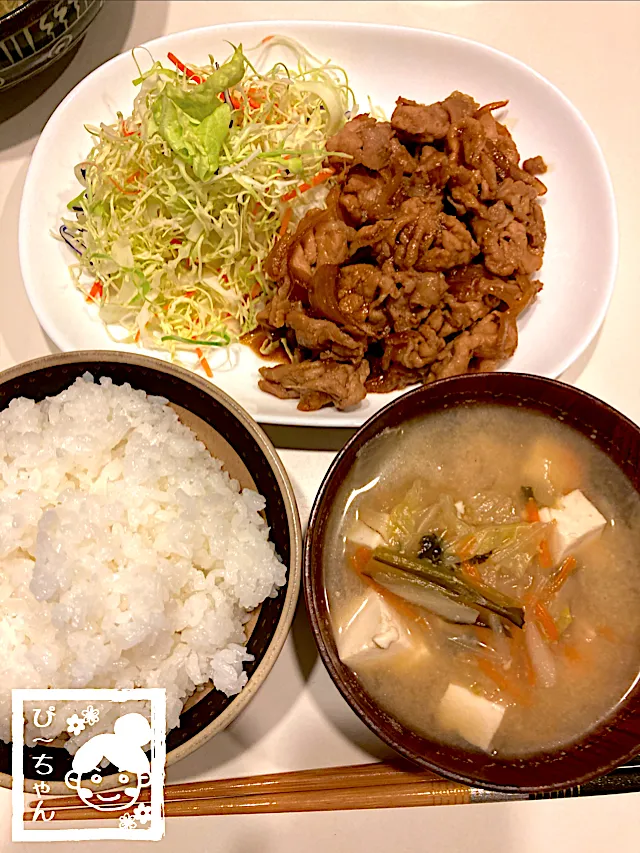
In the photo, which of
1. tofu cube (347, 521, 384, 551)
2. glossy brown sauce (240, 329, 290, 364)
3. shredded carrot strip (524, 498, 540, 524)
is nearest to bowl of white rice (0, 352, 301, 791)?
tofu cube (347, 521, 384, 551)

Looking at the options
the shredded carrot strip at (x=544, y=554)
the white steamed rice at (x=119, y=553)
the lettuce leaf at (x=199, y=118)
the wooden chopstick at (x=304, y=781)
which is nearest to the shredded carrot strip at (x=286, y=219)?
the lettuce leaf at (x=199, y=118)

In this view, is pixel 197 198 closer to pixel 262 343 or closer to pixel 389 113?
pixel 262 343

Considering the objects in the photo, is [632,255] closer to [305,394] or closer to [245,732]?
[305,394]

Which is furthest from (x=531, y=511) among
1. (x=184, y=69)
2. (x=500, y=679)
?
(x=184, y=69)

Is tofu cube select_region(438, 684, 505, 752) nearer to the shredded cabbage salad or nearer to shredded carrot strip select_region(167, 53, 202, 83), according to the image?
the shredded cabbage salad

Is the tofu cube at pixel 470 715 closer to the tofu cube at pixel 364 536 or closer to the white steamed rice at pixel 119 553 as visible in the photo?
the tofu cube at pixel 364 536

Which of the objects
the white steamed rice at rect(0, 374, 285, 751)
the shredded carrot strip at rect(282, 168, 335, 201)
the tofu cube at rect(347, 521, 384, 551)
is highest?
the shredded carrot strip at rect(282, 168, 335, 201)

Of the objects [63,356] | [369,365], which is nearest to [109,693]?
[63,356]
